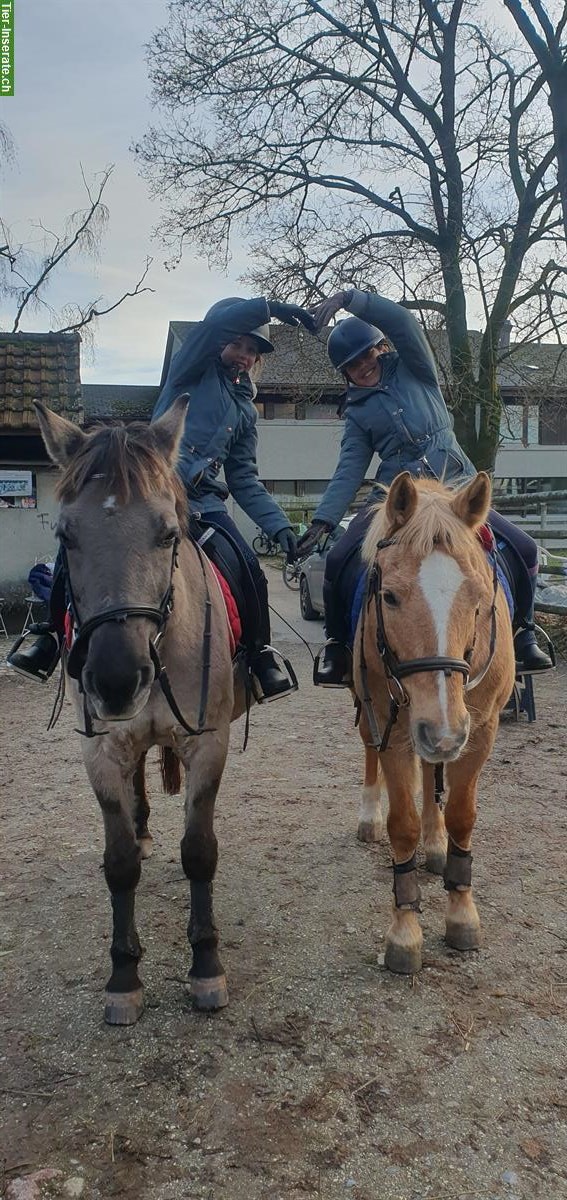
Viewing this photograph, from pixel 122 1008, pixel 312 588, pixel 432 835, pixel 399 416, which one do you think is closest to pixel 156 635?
pixel 122 1008

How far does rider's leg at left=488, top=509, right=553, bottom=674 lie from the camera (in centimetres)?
394

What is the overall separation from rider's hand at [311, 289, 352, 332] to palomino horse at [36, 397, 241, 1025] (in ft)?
4.24

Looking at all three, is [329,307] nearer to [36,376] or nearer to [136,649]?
[136,649]

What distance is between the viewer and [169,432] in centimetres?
285

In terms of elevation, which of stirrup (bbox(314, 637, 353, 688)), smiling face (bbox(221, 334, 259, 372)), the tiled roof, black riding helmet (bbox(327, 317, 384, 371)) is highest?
the tiled roof

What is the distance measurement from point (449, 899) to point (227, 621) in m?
1.55

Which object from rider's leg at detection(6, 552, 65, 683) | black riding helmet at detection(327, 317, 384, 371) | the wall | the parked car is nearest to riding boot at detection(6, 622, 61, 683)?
rider's leg at detection(6, 552, 65, 683)

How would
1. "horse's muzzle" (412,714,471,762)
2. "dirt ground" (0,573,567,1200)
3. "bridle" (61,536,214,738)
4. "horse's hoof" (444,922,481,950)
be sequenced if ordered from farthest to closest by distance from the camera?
1. "horse's hoof" (444,922,481,950)
2. "horse's muzzle" (412,714,471,762)
3. "bridle" (61,536,214,738)
4. "dirt ground" (0,573,567,1200)

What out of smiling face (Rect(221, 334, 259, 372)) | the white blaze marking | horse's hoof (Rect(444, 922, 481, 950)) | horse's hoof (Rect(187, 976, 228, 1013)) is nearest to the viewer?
the white blaze marking

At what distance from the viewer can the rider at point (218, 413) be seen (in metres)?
3.68

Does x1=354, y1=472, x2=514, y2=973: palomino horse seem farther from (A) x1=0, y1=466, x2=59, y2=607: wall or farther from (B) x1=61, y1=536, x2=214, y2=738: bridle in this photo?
(A) x1=0, y1=466, x2=59, y2=607: wall

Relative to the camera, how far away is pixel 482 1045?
8.79ft

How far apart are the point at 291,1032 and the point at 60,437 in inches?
89.8

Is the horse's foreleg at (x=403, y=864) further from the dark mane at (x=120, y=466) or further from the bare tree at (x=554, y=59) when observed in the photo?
the bare tree at (x=554, y=59)
